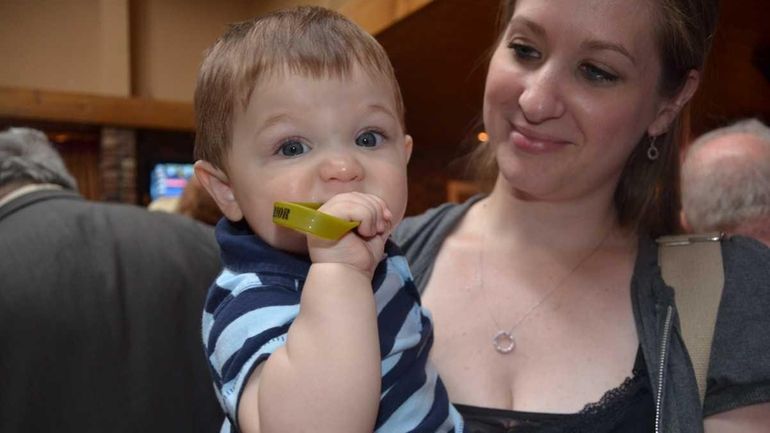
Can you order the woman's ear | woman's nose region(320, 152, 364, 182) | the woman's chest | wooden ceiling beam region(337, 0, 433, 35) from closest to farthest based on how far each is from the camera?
woman's nose region(320, 152, 364, 182)
the woman's chest
the woman's ear
wooden ceiling beam region(337, 0, 433, 35)

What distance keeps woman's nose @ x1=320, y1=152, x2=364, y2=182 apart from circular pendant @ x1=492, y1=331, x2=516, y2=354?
24.7 inches

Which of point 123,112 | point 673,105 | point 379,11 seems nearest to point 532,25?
point 673,105

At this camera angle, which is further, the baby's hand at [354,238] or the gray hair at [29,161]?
the gray hair at [29,161]

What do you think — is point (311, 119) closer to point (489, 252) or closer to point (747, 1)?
point (489, 252)

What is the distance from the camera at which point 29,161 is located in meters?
2.32

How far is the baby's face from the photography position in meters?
0.94

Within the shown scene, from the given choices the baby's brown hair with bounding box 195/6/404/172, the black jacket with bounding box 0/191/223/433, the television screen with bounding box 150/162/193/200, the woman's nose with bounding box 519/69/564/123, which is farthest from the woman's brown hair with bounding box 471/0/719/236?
the television screen with bounding box 150/162/193/200

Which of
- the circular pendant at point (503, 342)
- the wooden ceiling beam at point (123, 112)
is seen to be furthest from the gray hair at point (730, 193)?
the wooden ceiling beam at point (123, 112)

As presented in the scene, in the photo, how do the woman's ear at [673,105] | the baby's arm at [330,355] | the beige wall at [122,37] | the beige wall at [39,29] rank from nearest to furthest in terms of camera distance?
1. the baby's arm at [330,355]
2. the woman's ear at [673,105]
3. the beige wall at [39,29]
4. the beige wall at [122,37]

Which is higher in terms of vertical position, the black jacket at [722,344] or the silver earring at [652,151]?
the silver earring at [652,151]

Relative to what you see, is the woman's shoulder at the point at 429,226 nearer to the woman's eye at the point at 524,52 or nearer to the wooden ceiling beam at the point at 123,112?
the woman's eye at the point at 524,52

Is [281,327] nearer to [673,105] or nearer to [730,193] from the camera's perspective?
[673,105]

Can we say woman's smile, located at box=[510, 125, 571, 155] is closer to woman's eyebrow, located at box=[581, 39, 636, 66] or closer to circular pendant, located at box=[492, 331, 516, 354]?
woman's eyebrow, located at box=[581, 39, 636, 66]

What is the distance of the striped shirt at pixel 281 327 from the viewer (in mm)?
910
